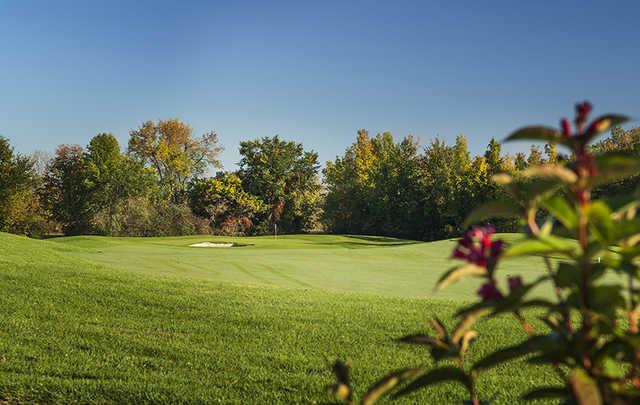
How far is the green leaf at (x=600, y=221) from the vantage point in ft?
2.36

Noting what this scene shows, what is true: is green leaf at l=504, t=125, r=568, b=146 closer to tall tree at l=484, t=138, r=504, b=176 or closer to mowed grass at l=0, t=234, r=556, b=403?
mowed grass at l=0, t=234, r=556, b=403

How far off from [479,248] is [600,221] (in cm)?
18

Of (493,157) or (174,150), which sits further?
(174,150)

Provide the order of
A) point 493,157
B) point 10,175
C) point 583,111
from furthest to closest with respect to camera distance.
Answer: point 493,157 → point 10,175 → point 583,111

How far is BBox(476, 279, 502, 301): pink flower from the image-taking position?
0.80 metres

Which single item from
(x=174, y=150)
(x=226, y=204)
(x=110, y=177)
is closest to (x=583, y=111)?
(x=226, y=204)

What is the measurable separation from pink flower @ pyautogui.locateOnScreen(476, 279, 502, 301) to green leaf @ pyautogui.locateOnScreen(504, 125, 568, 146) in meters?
0.22

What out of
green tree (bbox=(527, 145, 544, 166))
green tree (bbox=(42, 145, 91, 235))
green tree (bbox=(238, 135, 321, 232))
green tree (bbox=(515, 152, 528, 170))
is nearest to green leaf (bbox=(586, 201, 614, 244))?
green tree (bbox=(515, 152, 528, 170))

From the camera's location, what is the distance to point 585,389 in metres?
0.71

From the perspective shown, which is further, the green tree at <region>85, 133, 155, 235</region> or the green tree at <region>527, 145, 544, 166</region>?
the green tree at <region>85, 133, 155, 235</region>

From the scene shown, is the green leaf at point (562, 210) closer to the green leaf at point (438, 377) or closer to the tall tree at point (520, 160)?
the green leaf at point (438, 377)

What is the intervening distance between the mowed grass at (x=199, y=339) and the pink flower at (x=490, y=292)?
2.75 meters

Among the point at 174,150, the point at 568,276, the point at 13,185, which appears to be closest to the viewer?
the point at 568,276

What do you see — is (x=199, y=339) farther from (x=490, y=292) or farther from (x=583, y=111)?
(x=583, y=111)
